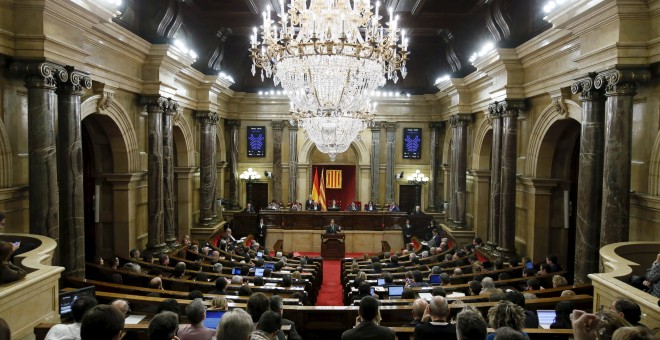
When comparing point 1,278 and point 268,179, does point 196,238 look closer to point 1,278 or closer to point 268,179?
point 268,179

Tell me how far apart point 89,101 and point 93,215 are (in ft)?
12.1

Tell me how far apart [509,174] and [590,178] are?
419 cm

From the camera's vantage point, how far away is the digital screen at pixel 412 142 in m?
23.4

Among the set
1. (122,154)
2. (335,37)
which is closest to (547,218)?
(335,37)

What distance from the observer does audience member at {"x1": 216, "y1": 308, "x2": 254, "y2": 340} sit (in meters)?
3.39

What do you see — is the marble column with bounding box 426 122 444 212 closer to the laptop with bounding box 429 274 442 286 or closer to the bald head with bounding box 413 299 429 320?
the laptop with bounding box 429 274 442 286

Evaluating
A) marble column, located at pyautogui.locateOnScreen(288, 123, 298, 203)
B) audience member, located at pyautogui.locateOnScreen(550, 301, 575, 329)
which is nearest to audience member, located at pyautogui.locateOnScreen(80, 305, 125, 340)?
audience member, located at pyautogui.locateOnScreen(550, 301, 575, 329)

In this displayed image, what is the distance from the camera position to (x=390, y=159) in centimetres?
2338

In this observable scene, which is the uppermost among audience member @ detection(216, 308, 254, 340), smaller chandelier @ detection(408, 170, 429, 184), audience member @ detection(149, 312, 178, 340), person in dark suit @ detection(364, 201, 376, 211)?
smaller chandelier @ detection(408, 170, 429, 184)

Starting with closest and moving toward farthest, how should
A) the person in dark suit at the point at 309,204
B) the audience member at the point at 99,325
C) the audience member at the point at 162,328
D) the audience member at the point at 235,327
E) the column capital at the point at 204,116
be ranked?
the audience member at the point at 99,325 → the audience member at the point at 235,327 → the audience member at the point at 162,328 → the column capital at the point at 204,116 → the person in dark suit at the point at 309,204

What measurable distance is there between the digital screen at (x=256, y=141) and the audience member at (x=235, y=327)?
2041 centimetres

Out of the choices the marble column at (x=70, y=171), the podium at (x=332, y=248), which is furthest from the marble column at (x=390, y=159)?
the marble column at (x=70, y=171)

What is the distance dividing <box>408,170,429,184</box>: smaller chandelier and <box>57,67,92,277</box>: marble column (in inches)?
651

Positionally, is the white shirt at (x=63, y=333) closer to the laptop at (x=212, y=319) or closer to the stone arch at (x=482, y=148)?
the laptop at (x=212, y=319)
